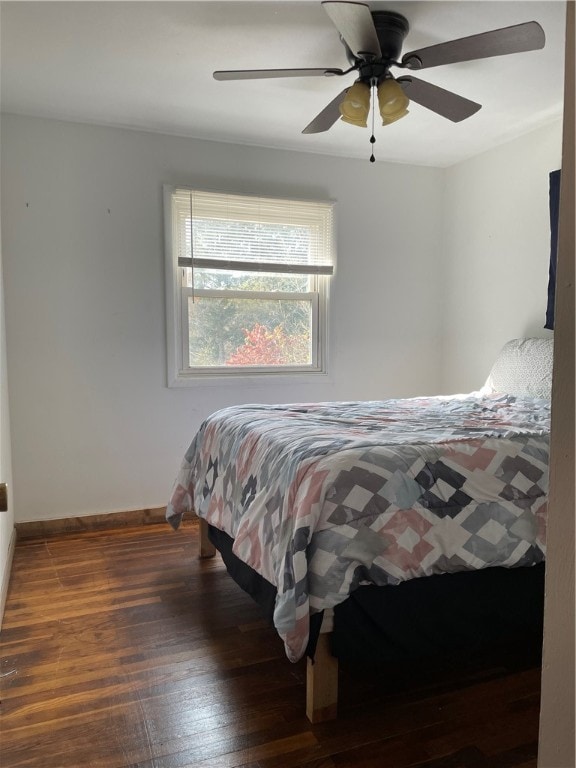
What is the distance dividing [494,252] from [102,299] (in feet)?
8.37

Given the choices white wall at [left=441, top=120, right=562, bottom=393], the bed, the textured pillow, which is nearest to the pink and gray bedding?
the bed

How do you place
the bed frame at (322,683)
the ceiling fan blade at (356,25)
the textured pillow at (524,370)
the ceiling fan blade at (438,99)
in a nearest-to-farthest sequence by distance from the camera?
the bed frame at (322,683) → the ceiling fan blade at (356,25) → the ceiling fan blade at (438,99) → the textured pillow at (524,370)

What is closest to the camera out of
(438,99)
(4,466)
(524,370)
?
(438,99)

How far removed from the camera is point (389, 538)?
1.66m

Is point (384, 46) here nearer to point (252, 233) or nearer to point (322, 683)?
point (252, 233)

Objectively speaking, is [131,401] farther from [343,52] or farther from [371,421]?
[343,52]

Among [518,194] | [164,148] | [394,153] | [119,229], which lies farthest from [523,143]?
[119,229]

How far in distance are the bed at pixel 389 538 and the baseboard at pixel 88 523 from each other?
4.96ft

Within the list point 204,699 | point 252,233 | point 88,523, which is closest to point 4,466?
point 88,523

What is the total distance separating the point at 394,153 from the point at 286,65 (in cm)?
148

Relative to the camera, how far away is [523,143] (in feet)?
11.6

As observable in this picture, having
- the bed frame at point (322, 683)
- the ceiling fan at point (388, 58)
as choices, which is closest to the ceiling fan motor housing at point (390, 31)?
the ceiling fan at point (388, 58)

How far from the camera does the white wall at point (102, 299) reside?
326 cm

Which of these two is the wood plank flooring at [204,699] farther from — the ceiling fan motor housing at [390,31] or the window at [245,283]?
the ceiling fan motor housing at [390,31]
